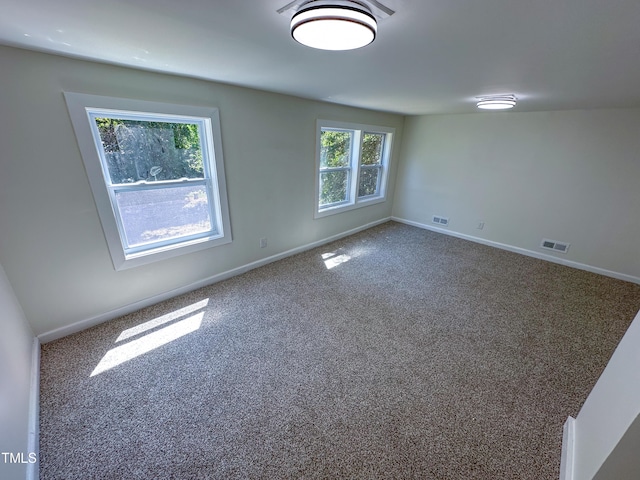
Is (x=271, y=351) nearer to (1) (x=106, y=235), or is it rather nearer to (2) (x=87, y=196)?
(1) (x=106, y=235)

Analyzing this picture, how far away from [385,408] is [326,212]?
2759mm

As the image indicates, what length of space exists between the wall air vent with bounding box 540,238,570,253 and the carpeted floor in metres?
0.67

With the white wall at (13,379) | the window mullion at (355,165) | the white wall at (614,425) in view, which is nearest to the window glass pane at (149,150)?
the white wall at (13,379)

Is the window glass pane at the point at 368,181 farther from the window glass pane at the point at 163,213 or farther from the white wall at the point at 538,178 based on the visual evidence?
the window glass pane at the point at 163,213

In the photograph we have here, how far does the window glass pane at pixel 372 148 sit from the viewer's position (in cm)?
426

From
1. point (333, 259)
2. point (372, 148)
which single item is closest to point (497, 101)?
point (372, 148)

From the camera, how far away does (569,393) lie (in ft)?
5.59

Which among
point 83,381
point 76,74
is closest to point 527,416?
point 83,381

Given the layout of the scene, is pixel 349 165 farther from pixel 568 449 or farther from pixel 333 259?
pixel 568 449

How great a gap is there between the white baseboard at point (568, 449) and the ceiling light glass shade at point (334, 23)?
2212 mm

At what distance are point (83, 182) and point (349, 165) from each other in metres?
3.30

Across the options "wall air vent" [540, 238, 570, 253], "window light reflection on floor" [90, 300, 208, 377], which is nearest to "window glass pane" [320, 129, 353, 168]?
"window light reflection on floor" [90, 300, 208, 377]

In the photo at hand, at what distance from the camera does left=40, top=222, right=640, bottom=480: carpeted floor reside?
132 centimetres

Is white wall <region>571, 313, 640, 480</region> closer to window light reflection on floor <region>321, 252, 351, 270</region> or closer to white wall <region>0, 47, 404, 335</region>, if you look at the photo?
window light reflection on floor <region>321, 252, 351, 270</region>
